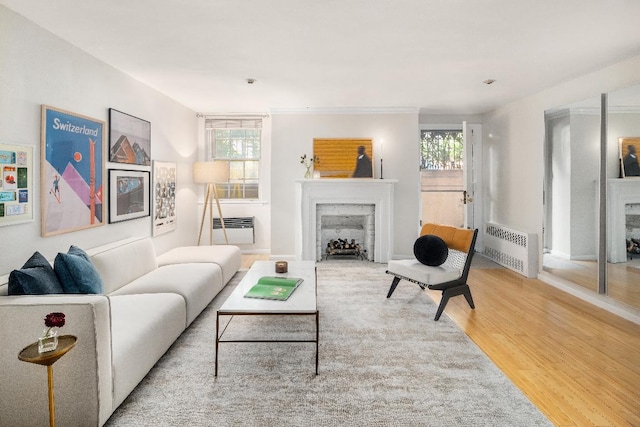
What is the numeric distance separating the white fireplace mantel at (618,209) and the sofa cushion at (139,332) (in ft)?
13.1

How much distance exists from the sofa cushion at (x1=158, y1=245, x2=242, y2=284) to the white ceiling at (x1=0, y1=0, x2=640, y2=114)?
2.01 meters

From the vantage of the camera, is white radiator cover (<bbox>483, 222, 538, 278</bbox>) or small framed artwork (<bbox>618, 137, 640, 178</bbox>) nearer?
small framed artwork (<bbox>618, 137, 640, 178</bbox>)

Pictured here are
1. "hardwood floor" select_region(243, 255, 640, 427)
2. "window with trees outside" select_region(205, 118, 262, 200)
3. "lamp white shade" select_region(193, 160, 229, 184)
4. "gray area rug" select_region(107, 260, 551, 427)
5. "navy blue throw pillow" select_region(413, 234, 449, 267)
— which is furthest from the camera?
"window with trees outside" select_region(205, 118, 262, 200)

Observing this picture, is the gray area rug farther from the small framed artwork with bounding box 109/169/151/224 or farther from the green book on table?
the small framed artwork with bounding box 109/169/151/224

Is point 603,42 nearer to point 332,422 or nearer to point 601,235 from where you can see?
point 601,235

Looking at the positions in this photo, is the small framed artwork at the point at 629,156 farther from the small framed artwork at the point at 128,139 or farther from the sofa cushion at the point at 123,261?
the small framed artwork at the point at 128,139

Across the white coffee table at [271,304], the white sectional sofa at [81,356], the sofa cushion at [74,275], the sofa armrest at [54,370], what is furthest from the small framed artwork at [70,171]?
the white coffee table at [271,304]

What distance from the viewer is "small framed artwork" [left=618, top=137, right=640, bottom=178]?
11.4 ft

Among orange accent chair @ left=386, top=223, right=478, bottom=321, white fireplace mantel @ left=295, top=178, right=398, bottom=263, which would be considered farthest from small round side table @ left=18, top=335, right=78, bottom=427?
white fireplace mantel @ left=295, top=178, right=398, bottom=263

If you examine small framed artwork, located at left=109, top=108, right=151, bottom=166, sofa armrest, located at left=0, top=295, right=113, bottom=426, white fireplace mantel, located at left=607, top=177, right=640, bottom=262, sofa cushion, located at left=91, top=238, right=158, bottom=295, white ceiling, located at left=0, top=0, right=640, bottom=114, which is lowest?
sofa armrest, located at left=0, top=295, right=113, bottom=426

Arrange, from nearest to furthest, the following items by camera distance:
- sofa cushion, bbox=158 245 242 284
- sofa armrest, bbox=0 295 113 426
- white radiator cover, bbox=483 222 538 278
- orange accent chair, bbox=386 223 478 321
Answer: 1. sofa armrest, bbox=0 295 113 426
2. orange accent chair, bbox=386 223 478 321
3. sofa cushion, bbox=158 245 242 284
4. white radiator cover, bbox=483 222 538 278

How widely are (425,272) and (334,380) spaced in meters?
1.65

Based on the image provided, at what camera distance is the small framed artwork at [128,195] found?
3.93 metres

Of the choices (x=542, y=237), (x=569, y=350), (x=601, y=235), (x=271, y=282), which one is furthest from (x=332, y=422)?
(x=542, y=237)
